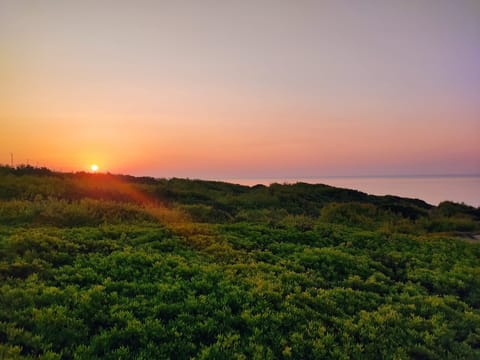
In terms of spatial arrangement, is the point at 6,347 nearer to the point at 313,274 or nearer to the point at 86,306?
the point at 86,306

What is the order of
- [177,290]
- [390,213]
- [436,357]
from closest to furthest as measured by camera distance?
[436,357] → [177,290] → [390,213]

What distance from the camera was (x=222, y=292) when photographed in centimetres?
1092

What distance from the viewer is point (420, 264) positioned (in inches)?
657

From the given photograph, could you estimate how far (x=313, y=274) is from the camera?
13.8 m

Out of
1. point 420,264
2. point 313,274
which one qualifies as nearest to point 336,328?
point 313,274

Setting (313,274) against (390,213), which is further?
(390,213)

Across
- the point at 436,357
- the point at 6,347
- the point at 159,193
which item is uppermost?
the point at 159,193

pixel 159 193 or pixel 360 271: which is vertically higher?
pixel 159 193

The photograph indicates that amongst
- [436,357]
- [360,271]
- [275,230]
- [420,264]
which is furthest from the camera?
[275,230]

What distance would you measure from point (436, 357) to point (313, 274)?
17.5 ft

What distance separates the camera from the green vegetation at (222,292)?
27.5 ft

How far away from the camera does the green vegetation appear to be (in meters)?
8.39

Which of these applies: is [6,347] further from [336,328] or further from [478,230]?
[478,230]

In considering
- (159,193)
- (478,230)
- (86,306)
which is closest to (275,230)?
(86,306)
